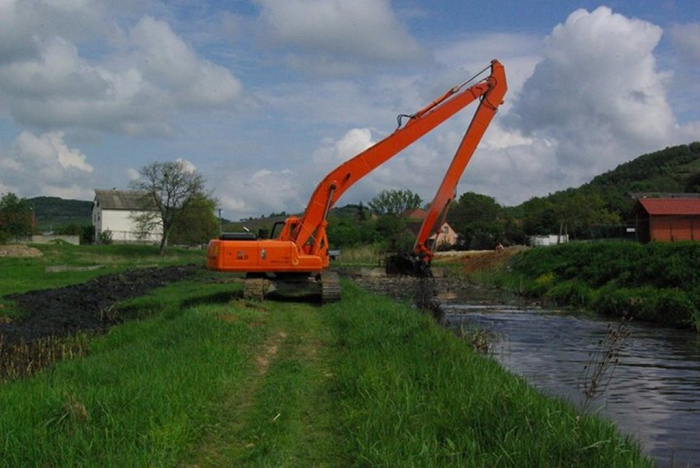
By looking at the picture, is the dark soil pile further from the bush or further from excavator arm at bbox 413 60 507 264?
the bush

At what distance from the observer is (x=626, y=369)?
50.8 feet

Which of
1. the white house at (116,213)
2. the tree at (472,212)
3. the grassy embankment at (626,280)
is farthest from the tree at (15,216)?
the grassy embankment at (626,280)

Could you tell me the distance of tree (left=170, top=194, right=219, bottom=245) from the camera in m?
85.2

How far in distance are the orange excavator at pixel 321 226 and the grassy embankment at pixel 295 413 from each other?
8831 mm

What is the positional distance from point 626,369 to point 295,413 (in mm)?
8675

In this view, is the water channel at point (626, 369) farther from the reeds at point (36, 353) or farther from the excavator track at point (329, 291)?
the reeds at point (36, 353)

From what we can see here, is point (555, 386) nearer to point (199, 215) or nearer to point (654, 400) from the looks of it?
point (654, 400)

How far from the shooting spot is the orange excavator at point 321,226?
22.5 m

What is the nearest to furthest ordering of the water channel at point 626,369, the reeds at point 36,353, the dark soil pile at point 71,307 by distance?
the water channel at point 626,369, the reeds at point 36,353, the dark soil pile at point 71,307

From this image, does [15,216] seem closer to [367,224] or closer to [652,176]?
[367,224]

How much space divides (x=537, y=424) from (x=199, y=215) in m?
81.2

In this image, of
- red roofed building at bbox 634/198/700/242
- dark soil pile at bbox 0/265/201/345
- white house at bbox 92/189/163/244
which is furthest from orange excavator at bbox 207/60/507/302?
white house at bbox 92/189/163/244

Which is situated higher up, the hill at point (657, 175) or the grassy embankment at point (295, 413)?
the hill at point (657, 175)

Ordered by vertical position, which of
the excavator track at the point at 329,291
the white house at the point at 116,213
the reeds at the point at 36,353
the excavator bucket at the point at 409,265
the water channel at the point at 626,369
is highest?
the white house at the point at 116,213
